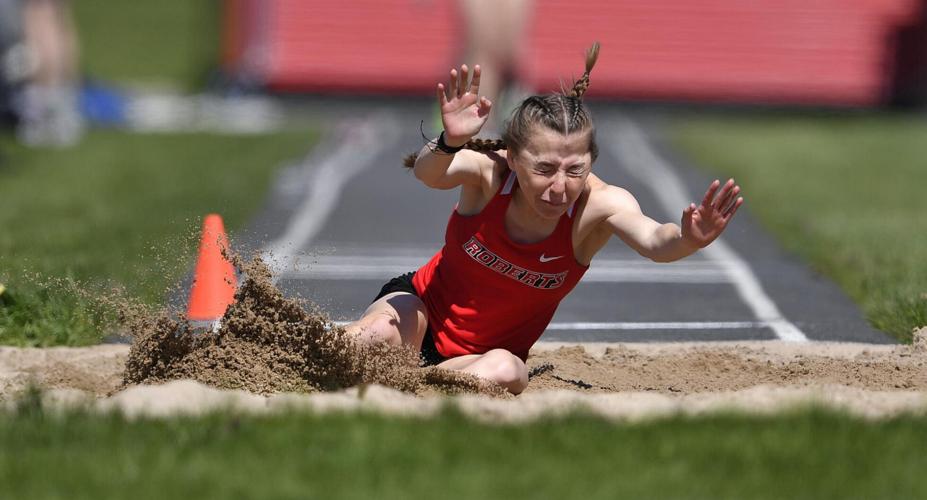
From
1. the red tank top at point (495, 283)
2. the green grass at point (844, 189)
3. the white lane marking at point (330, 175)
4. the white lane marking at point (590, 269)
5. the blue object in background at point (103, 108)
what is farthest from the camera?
the blue object in background at point (103, 108)

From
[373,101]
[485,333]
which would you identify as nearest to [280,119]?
[373,101]

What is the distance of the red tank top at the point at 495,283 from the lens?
6223 millimetres

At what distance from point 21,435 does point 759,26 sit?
22.1 meters

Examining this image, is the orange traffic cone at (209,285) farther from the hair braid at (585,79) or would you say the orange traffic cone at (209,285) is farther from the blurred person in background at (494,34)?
the blurred person in background at (494,34)

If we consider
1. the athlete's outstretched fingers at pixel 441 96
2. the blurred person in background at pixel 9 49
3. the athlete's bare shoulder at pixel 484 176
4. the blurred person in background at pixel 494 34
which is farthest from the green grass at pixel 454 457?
the blurred person in background at pixel 9 49

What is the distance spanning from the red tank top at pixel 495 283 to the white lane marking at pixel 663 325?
5.20 ft

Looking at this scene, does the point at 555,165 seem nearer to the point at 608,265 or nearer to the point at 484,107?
the point at 484,107

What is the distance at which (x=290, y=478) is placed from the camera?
14.0ft

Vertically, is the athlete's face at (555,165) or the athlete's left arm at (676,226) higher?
the athlete's face at (555,165)

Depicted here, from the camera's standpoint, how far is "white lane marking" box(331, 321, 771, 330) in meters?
8.06

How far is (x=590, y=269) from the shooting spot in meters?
10.0

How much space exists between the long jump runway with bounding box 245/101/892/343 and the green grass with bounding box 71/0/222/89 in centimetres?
1334

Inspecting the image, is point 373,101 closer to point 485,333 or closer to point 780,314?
point 780,314

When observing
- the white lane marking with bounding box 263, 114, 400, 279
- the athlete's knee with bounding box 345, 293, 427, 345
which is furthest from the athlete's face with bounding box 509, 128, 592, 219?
the white lane marking with bounding box 263, 114, 400, 279
